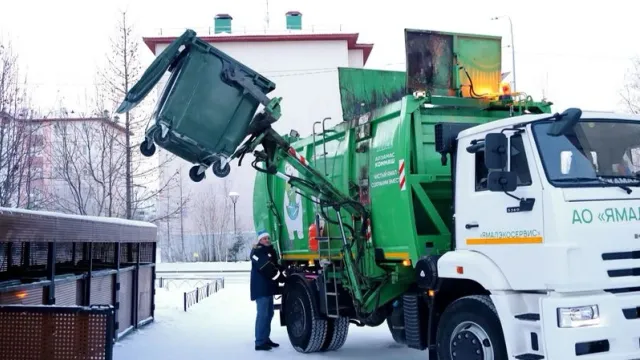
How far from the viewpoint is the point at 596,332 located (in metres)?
4.94

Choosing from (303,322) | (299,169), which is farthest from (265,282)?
(299,169)

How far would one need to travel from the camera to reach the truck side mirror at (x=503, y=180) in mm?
5344

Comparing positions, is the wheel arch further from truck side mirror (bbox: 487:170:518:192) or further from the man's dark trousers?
truck side mirror (bbox: 487:170:518:192)

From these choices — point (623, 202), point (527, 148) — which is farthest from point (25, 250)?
point (623, 202)

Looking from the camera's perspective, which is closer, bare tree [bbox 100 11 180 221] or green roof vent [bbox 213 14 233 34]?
bare tree [bbox 100 11 180 221]

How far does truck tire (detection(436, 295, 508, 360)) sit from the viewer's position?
5.49 m

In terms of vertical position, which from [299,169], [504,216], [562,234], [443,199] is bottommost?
[562,234]

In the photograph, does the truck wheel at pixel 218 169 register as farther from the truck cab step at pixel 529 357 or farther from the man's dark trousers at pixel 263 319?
the truck cab step at pixel 529 357

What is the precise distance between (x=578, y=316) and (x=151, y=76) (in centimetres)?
486

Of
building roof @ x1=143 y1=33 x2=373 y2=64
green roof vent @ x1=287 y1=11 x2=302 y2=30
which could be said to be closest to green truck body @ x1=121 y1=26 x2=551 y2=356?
building roof @ x1=143 y1=33 x2=373 y2=64

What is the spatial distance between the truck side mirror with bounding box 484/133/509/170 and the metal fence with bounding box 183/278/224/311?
962 cm

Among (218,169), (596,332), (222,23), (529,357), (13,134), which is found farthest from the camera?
(222,23)

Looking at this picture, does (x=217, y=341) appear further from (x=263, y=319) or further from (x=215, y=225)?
(x=215, y=225)

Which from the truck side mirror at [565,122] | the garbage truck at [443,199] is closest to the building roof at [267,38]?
the garbage truck at [443,199]
